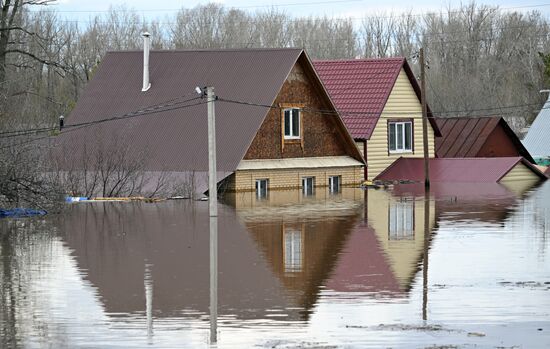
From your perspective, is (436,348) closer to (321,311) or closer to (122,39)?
(321,311)

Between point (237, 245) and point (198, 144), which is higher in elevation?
point (198, 144)

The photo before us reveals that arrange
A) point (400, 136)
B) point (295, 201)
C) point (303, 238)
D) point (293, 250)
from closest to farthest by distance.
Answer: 1. point (293, 250)
2. point (303, 238)
3. point (295, 201)
4. point (400, 136)

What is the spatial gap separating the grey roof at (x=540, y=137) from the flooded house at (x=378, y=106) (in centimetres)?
1481

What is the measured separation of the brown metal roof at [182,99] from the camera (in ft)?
154

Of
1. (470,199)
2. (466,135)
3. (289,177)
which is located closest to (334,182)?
(289,177)

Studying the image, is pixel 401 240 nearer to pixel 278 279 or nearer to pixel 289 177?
pixel 278 279

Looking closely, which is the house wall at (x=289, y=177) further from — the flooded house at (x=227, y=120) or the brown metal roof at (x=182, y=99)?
the brown metal roof at (x=182, y=99)

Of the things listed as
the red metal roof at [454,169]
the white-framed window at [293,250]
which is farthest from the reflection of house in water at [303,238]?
the red metal roof at [454,169]

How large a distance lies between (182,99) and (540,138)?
94.1ft

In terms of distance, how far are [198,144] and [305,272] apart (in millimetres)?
24568

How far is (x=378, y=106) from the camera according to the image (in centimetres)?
5528

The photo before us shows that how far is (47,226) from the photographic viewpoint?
109ft

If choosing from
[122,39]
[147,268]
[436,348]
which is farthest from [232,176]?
[122,39]

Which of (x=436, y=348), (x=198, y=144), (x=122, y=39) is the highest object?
(x=122, y=39)
